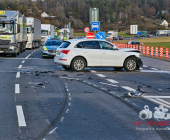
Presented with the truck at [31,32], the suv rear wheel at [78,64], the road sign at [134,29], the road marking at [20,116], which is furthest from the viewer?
the road sign at [134,29]

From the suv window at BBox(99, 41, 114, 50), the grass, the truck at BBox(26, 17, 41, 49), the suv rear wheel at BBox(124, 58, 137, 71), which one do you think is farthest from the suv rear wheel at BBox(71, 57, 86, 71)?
the grass

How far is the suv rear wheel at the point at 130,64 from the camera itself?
18234 mm

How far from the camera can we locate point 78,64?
17.8m

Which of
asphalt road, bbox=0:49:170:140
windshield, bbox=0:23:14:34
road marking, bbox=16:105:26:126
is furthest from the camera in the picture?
windshield, bbox=0:23:14:34

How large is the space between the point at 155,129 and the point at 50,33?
59.4 m

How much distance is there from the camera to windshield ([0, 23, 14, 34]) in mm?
28891

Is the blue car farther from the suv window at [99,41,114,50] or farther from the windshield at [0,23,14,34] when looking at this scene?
the suv window at [99,41,114,50]

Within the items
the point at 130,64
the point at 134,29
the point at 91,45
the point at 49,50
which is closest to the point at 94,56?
the point at 91,45

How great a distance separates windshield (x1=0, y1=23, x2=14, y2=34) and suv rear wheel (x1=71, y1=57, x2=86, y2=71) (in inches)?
497

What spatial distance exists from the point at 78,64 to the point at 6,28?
12922 millimetres

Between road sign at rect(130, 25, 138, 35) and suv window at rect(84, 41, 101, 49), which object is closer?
suv window at rect(84, 41, 101, 49)

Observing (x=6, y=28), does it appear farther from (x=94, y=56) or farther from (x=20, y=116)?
(x=20, y=116)

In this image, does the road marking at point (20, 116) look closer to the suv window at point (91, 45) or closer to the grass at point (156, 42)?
the suv window at point (91, 45)

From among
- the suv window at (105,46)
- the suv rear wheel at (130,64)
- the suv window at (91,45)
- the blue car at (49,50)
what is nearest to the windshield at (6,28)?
the blue car at (49,50)
